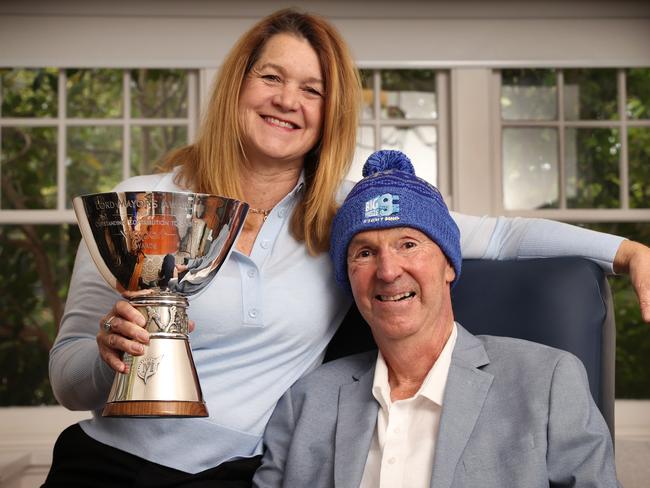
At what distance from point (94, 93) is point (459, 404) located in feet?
14.9

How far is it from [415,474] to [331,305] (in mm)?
423

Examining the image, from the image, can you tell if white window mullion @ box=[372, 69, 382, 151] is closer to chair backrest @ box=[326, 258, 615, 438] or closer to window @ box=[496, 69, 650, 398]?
window @ box=[496, 69, 650, 398]

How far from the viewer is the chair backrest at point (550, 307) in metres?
1.82

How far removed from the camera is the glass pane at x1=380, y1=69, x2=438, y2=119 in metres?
4.84

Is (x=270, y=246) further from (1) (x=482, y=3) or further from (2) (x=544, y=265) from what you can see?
(1) (x=482, y=3)

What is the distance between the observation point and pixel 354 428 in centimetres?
181

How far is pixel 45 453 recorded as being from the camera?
13.0 feet

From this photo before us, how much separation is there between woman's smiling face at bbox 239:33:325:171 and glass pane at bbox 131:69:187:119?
3.87 metres

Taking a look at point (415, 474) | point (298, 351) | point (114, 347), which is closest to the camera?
point (114, 347)

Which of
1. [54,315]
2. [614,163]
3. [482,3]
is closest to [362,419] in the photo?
[482,3]

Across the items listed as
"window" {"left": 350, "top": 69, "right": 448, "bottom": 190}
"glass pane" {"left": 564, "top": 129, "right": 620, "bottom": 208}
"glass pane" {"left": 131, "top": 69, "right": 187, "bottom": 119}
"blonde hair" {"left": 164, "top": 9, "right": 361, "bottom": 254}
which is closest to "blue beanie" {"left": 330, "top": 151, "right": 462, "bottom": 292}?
"blonde hair" {"left": 164, "top": 9, "right": 361, "bottom": 254}

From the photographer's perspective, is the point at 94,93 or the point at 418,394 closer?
the point at 418,394

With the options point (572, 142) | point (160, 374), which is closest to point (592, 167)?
point (572, 142)

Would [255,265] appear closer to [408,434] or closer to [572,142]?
[408,434]
